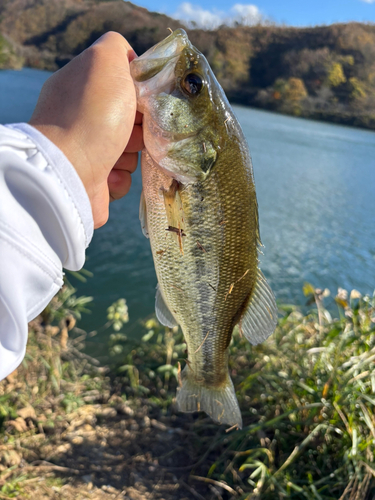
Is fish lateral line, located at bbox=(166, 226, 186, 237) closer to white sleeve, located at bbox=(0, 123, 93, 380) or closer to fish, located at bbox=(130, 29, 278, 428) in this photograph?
fish, located at bbox=(130, 29, 278, 428)

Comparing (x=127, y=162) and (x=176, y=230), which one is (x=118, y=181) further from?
(x=176, y=230)

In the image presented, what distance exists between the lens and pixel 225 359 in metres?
1.99

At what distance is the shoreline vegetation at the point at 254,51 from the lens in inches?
1284

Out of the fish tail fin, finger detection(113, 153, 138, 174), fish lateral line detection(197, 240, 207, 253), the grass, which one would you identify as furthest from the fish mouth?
the grass

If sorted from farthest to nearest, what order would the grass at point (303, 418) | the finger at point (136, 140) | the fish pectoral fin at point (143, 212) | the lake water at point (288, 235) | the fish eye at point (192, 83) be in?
the lake water at point (288, 235) < the grass at point (303, 418) < the finger at point (136, 140) < the fish pectoral fin at point (143, 212) < the fish eye at point (192, 83)

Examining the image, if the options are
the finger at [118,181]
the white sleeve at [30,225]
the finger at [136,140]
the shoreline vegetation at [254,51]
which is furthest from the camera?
the shoreline vegetation at [254,51]

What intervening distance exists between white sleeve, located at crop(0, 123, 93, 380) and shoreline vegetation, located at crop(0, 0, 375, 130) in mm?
32306

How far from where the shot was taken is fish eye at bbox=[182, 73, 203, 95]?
5.03ft

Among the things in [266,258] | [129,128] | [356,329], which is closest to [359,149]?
[266,258]

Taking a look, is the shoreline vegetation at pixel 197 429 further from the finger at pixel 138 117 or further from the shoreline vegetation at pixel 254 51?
the shoreline vegetation at pixel 254 51

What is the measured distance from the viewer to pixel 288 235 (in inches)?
430

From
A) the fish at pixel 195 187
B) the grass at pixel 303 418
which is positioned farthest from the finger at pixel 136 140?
the grass at pixel 303 418

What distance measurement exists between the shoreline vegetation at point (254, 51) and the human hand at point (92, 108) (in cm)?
3167

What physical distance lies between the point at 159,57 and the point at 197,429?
3.31 metres
